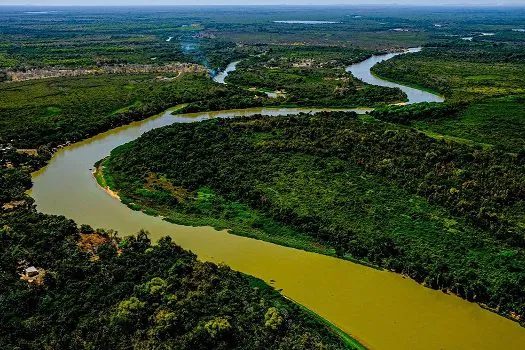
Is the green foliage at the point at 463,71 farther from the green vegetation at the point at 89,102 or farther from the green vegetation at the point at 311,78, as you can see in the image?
the green vegetation at the point at 89,102

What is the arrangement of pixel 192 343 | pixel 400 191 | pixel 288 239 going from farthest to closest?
1. pixel 400 191
2. pixel 288 239
3. pixel 192 343

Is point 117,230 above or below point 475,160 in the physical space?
below

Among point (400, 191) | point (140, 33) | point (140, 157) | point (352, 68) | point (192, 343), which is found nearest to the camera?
point (192, 343)

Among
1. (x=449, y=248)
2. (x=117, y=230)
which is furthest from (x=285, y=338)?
(x=117, y=230)

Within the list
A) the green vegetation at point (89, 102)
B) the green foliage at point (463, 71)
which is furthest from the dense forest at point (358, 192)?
the green foliage at point (463, 71)

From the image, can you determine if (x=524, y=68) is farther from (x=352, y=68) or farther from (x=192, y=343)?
(x=192, y=343)

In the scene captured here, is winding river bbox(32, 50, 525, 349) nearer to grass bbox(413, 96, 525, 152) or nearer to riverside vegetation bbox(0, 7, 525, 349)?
riverside vegetation bbox(0, 7, 525, 349)
